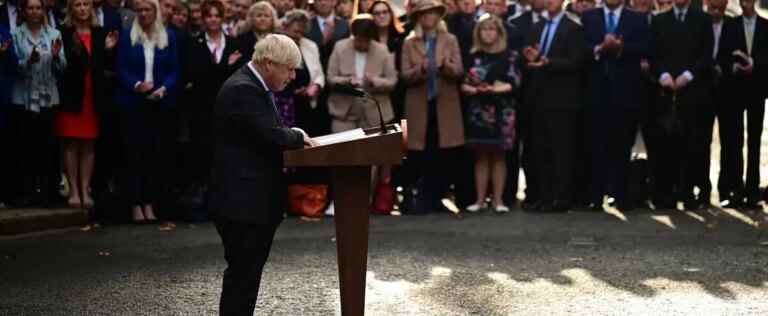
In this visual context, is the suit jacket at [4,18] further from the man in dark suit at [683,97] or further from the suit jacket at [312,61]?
the man in dark suit at [683,97]

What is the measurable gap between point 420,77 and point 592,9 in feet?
6.47

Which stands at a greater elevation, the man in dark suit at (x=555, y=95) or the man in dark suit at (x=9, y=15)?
the man in dark suit at (x=9, y=15)

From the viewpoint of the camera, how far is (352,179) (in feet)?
22.9

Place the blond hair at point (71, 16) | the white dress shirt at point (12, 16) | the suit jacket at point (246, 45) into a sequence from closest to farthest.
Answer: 1. the white dress shirt at point (12, 16)
2. the blond hair at point (71, 16)
3. the suit jacket at point (246, 45)

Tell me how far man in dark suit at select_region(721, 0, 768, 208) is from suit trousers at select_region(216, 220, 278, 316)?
8.12 m

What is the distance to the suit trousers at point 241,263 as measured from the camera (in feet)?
22.5

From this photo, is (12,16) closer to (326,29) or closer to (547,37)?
(326,29)

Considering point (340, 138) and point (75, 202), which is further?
point (75, 202)

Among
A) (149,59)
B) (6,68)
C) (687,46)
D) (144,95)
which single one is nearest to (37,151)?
(6,68)

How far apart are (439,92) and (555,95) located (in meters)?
1.20

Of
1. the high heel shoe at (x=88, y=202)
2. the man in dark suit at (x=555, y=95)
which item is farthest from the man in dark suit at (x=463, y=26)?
the high heel shoe at (x=88, y=202)

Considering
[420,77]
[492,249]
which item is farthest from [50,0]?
[492,249]

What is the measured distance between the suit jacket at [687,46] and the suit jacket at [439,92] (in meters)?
2.10

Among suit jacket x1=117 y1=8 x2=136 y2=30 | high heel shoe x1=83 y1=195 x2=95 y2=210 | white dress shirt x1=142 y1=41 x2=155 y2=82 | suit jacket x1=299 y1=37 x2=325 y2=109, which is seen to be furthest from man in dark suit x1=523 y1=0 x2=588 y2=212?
high heel shoe x1=83 y1=195 x2=95 y2=210
